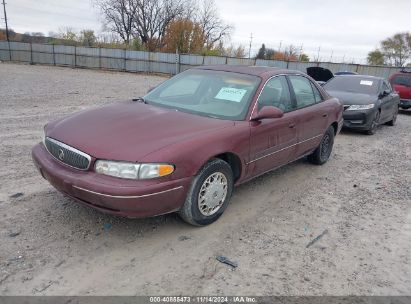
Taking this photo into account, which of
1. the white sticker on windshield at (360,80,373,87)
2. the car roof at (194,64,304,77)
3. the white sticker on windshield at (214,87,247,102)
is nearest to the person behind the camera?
the white sticker on windshield at (214,87,247,102)

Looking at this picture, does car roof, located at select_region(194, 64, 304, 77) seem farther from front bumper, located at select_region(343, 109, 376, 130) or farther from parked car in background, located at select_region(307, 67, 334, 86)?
parked car in background, located at select_region(307, 67, 334, 86)

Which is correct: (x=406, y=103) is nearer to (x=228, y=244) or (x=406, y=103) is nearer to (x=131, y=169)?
(x=228, y=244)

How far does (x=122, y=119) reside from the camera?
375cm

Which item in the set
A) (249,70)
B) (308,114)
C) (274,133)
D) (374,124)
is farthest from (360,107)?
(274,133)

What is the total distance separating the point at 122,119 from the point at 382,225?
3.10m

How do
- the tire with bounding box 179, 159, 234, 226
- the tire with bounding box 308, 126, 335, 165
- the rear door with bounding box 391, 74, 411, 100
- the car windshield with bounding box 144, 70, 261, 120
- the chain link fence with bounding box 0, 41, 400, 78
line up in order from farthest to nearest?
1. the chain link fence with bounding box 0, 41, 400, 78
2. the rear door with bounding box 391, 74, 411, 100
3. the tire with bounding box 308, 126, 335, 165
4. the car windshield with bounding box 144, 70, 261, 120
5. the tire with bounding box 179, 159, 234, 226

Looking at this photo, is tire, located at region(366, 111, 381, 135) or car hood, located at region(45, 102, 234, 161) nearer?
car hood, located at region(45, 102, 234, 161)

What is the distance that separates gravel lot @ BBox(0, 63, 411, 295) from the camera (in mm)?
2824

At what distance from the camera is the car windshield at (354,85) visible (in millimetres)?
9664

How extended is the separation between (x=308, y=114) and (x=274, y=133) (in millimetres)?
1027

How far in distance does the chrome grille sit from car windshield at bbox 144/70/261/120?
4.42 feet

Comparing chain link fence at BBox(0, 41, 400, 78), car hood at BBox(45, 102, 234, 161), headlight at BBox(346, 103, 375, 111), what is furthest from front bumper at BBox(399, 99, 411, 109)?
car hood at BBox(45, 102, 234, 161)

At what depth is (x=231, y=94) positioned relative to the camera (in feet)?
13.9

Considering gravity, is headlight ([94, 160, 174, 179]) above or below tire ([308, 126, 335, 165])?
above
